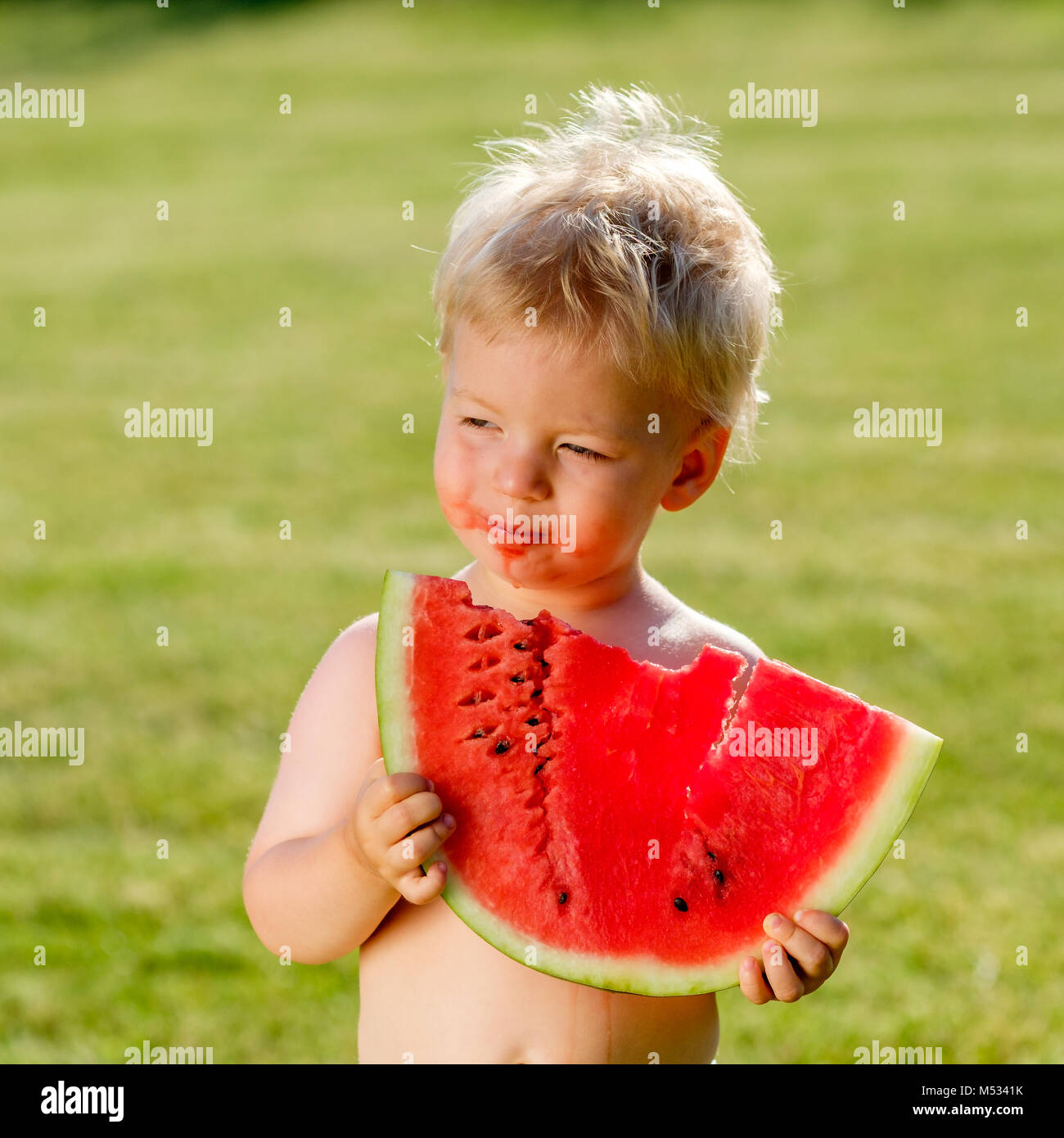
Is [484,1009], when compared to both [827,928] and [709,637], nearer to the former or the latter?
Answer: [827,928]

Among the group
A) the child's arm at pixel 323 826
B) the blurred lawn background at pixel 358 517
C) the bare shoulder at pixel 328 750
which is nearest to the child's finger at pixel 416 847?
the child's arm at pixel 323 826

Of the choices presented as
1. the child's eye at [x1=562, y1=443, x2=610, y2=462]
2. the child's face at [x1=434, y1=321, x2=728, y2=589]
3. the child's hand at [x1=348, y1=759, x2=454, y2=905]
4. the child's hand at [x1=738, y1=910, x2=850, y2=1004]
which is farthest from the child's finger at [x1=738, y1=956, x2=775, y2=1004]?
the child's eye at [x1=562, y1=443, x2=610, y2=462]

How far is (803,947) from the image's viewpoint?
179cm

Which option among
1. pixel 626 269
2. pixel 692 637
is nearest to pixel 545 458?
pixel 626 269

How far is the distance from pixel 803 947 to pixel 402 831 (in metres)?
0.52

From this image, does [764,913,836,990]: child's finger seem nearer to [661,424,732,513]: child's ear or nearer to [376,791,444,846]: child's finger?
[376,791,444,846]: child's finger

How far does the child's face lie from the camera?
183 cm

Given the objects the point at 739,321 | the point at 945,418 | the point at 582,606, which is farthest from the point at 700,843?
the point at 945,418

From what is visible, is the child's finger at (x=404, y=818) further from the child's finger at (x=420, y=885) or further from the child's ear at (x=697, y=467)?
the child's ear at (x=697, y=467)

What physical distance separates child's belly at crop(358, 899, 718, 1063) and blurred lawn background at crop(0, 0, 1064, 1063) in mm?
1249
